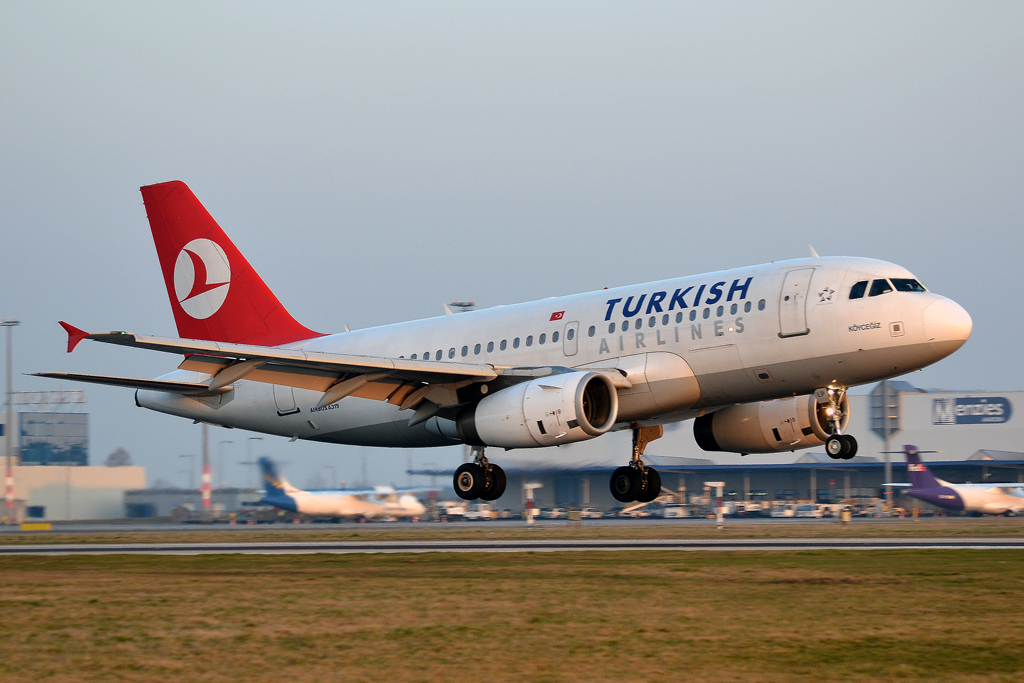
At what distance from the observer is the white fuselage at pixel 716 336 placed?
27125mm

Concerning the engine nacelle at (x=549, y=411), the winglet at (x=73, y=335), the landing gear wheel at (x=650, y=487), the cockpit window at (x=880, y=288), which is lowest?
the landing gear wheel at (x=650, y=487)

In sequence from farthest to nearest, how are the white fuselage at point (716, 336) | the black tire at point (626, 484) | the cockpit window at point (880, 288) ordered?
the black tire at point (626, 484), the cockpit window at point (880, 288), the white fuselage at point (716, 336)

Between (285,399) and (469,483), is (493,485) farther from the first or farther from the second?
(285,399)

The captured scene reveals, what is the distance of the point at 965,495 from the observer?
68.1 metres

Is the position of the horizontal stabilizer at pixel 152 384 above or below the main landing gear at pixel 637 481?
above

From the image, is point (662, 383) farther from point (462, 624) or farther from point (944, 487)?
point (944, 487)

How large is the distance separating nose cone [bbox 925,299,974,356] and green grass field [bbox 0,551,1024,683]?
5.04m

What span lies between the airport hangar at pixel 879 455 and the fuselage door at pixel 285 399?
6658cm

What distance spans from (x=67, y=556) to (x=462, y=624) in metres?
20.1

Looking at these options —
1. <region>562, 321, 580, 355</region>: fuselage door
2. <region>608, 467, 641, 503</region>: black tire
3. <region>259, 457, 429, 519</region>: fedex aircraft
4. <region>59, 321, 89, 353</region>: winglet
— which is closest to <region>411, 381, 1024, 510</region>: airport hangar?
<region>259, 457, 429, 519</region>: fedex aircraft

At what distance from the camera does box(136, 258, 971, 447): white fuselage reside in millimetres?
27125

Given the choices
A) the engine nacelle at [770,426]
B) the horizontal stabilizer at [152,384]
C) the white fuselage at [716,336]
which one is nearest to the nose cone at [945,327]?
the white fuselage at [716,336]

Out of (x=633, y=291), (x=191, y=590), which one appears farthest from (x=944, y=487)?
(x=191, y=590)

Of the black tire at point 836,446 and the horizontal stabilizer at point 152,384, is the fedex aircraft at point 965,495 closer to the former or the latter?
the black tire at point 836,446
